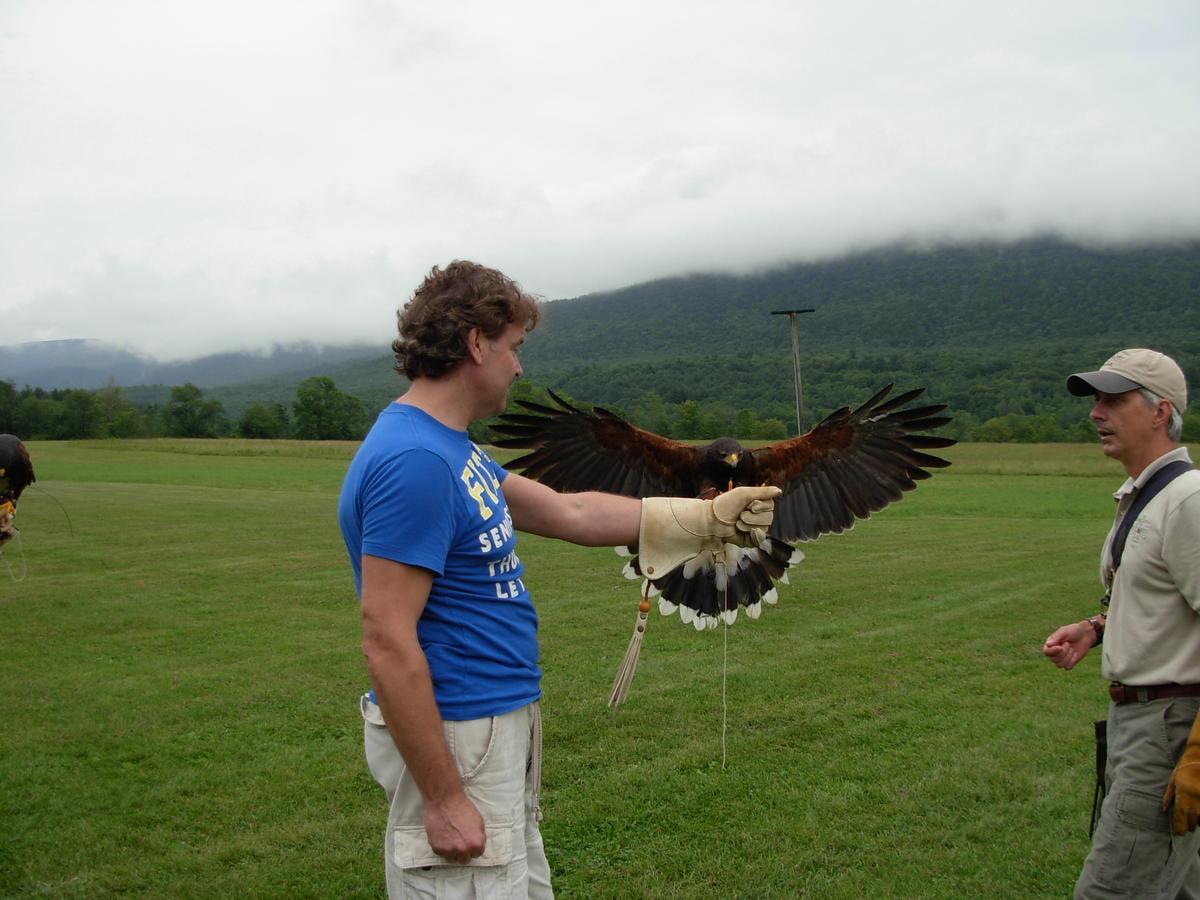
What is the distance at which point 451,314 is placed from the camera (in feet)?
7.35

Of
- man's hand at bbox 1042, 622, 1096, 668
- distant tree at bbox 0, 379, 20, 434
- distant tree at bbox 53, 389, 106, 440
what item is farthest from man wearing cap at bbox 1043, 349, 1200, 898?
distant tree at bbox 53, 389, 106, 440

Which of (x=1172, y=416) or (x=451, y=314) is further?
(x=1172, y=416)

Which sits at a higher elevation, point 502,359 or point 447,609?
point 502,359

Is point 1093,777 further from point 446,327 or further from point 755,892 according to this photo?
point 446,327

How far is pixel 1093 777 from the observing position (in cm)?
527

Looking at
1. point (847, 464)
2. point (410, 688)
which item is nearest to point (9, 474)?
point (410, 688)

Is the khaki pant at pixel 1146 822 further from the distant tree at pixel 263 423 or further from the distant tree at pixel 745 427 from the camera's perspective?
the distant tree at pixel 263 423

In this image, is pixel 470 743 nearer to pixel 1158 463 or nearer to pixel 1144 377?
pixel 1158 463

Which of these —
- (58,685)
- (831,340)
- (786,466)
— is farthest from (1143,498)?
(831,340)

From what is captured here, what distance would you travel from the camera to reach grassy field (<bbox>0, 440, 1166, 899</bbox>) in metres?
4.33

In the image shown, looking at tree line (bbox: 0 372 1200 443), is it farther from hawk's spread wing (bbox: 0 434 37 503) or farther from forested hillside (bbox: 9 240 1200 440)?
hawk's spread wing (bbox: 0 434 37 503)

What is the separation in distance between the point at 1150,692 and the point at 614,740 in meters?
3.65

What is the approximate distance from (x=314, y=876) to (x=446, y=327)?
10.5ft

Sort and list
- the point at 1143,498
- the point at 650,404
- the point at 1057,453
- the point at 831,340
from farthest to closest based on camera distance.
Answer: the point at 831,340
the point at 1057,453
the point at 650,404
the point at 1143,498
